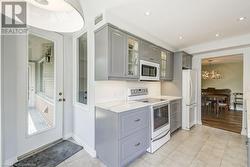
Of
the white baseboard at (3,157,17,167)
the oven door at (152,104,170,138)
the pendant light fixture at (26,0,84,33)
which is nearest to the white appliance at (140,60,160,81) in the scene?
the oven door at (152,104,170,138)

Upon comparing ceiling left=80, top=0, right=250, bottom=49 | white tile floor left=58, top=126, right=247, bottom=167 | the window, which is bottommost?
white tile floor left=58, top=126, right=247, bottom=167

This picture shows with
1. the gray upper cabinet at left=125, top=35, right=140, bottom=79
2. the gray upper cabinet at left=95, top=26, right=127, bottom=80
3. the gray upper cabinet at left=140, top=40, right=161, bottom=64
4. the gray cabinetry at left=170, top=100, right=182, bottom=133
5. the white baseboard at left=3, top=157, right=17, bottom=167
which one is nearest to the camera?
the white baseboard at left=3, top=157, right=17, bottom=167

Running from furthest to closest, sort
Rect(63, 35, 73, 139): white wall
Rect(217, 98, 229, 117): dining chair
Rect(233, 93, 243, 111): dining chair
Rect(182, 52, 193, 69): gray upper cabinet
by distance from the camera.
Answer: Rect(233, 93, 243, 111): dining chair < Rect(217, 98, 229, 117): dining chair < Rect(182, 52, 193, 69): gray upper cabinet < Rect(63, 35, 73, 139): white wall

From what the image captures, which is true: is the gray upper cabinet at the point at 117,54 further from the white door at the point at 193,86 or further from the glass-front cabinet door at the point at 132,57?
the white door at the point at 193,86

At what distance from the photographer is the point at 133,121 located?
86.1 inches

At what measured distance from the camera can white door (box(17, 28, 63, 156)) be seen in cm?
232

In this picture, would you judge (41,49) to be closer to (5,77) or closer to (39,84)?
(39,84)

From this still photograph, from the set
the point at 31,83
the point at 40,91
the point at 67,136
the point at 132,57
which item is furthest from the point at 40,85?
the point at 132,57

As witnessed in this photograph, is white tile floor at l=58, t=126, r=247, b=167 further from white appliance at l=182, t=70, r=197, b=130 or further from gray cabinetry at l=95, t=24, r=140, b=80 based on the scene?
gray cabinetry at l=95, t=24, r=140, b=80

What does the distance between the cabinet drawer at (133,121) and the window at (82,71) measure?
41.1 inches

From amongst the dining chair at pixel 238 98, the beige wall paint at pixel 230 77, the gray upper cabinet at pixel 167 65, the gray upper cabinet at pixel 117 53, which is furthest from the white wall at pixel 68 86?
the beige wall paint at pixel 230 77

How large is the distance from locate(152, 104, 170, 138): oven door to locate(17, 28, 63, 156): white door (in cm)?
193

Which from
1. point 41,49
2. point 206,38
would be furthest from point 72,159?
point 206,38

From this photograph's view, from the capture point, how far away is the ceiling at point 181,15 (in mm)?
1979
